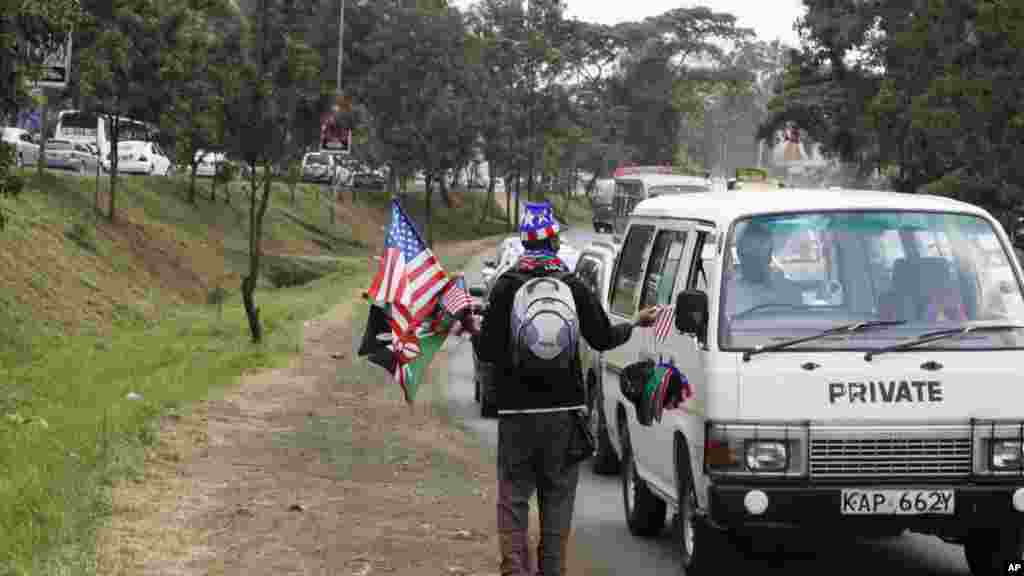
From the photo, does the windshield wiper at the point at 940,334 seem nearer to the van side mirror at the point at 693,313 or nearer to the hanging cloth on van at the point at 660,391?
the van side mirror at the point at 693,313

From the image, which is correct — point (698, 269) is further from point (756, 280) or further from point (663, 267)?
point (663, 267)

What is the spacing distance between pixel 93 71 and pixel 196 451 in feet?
80.8

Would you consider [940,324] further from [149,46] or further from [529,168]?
[529,168]

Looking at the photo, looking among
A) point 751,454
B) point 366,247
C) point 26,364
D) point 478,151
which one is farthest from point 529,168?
point 751,454

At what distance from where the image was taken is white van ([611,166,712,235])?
143ft

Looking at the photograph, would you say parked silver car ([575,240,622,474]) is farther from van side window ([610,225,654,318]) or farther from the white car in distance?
the white car in distance

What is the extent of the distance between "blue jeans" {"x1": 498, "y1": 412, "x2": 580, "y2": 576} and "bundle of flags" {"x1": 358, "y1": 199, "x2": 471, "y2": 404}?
3.35 feet

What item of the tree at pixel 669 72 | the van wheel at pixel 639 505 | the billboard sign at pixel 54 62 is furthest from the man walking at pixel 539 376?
the tree at pixel 669 72

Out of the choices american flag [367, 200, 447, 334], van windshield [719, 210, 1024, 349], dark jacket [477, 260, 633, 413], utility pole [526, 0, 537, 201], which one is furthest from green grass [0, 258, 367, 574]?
utility pole [526, 0, 537, 201]

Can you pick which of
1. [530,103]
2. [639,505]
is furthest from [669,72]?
[639,505]

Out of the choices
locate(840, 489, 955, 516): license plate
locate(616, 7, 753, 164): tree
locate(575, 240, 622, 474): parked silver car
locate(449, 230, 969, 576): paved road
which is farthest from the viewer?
locate(616, 7, 753, 164): tree

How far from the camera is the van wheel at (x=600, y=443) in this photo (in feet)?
43.9

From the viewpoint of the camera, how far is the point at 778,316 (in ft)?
28.9

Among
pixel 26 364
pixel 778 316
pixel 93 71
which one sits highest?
pixel 93 71
